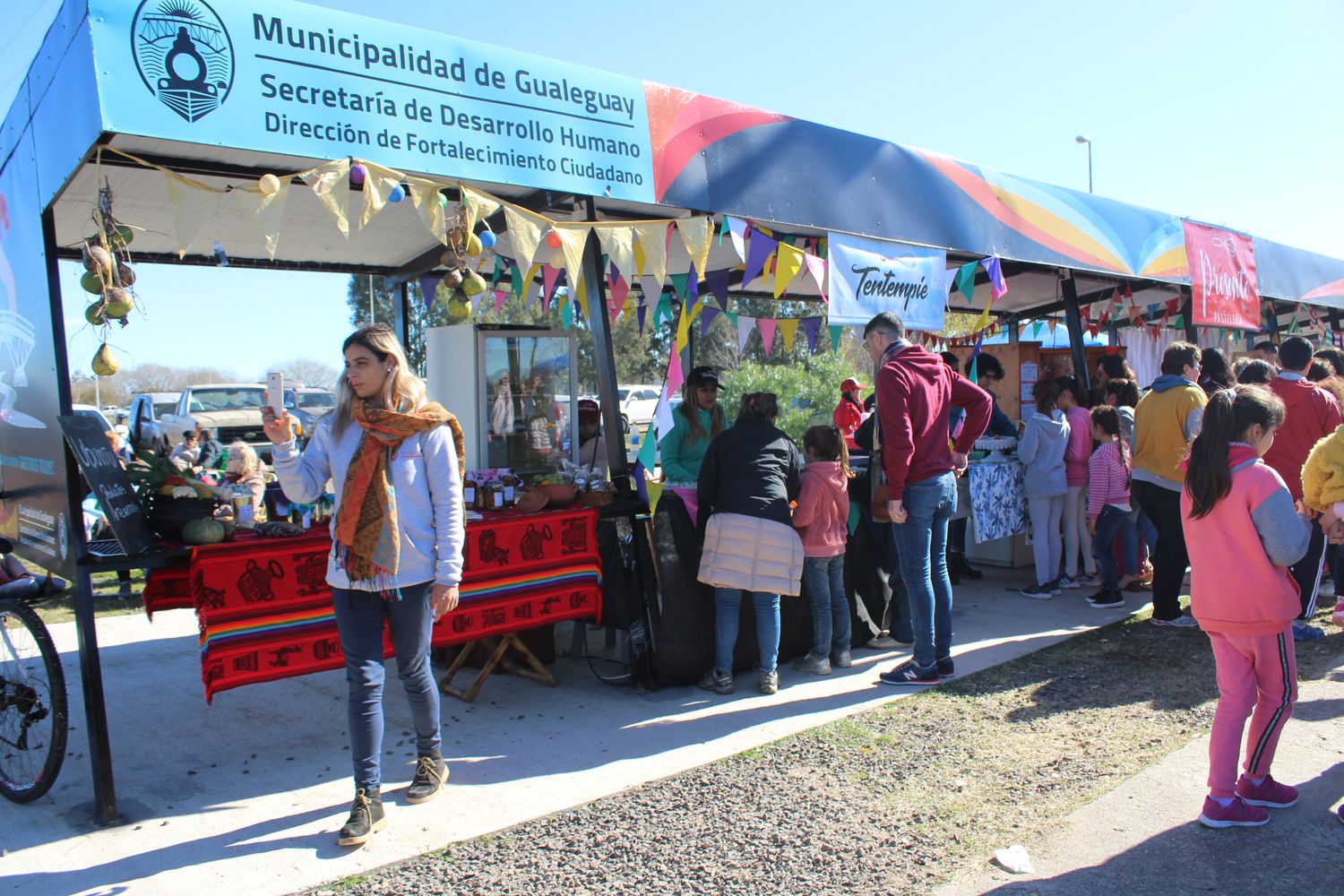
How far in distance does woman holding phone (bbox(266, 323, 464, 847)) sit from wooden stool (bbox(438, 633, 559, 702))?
1.49 m

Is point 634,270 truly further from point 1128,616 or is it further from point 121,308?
point 1128,616

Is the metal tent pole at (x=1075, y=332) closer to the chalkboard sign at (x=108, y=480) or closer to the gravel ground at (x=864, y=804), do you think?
the gravel ground at (x=864, y=804)

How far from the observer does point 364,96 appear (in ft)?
13.9

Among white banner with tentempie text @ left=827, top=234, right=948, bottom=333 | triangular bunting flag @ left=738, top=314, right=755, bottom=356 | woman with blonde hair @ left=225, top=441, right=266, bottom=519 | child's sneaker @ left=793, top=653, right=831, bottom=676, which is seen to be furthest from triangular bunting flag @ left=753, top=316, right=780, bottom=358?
woman with blonde hair @ left=225, top=441, right=266, bottom=519

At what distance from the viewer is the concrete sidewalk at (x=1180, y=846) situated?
10.0 feet

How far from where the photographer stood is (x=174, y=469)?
166 inches

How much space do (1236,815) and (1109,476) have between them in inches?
161

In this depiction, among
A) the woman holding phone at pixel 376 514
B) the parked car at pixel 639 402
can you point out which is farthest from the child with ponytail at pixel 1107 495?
the parked car at pixel 639 402

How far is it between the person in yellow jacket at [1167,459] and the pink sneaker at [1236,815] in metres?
3.09

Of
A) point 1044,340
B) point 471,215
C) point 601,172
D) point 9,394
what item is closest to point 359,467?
point 471,215

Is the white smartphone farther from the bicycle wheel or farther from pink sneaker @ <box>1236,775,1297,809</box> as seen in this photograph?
pink sneaker @ <box>1236,775,1297,809</box>

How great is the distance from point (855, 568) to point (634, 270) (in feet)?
8.15

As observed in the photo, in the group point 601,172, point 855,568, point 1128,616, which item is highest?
point 601,172

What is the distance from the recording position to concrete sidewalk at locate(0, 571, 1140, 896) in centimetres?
340
